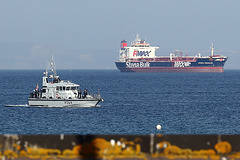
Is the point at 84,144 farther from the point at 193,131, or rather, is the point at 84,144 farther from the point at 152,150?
the point at 193,131

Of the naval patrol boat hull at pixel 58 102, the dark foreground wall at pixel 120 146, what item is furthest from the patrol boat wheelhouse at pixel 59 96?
the dark foreground wall at pixel 120 146

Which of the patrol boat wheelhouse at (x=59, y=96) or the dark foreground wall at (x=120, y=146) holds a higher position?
the dark foreground wall at (x=120, y=146)

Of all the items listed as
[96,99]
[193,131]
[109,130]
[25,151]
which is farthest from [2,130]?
[25,151]

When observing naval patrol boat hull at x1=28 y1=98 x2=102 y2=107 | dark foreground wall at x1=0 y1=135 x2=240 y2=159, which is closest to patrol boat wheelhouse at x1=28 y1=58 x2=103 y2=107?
naval patrol boat hull at x1=28 y1=98 x2=102 y2=107

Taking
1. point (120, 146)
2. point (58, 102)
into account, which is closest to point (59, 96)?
point (58, 102)

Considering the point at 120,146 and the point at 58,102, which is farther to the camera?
the point at 58,102

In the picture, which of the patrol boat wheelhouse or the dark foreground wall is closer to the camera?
the dark foreground wall

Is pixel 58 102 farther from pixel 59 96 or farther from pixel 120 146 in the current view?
pixel 120 146

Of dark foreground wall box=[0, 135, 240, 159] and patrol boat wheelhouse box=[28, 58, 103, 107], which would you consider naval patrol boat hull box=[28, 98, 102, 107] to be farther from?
dark foreground wall box=[0, 135, 240, 159]

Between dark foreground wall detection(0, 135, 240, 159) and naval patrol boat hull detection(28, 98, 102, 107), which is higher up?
dark foreground wall detection(0, 135, 240, 159)

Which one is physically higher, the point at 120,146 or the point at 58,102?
the point at 120,146

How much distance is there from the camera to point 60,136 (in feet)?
42.7

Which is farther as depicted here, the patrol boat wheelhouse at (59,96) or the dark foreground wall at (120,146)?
the patrol boat wheelhouse at (59,96)

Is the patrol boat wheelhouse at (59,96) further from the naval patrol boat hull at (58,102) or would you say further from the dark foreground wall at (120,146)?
the dark foreground wall at (120,146)
